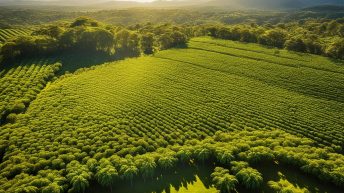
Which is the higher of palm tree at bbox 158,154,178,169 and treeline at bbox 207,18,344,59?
treeline at bbox 207,18,344,59

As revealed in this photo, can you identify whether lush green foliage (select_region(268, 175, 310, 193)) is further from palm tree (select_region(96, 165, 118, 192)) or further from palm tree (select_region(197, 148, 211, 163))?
palm tree (select_region(96, 165, 118, 192))

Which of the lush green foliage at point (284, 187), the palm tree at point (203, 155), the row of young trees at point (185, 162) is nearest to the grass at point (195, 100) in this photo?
the row of young trees at point (185, 162)

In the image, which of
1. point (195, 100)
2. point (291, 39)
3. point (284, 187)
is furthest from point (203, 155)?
point (291, 39)

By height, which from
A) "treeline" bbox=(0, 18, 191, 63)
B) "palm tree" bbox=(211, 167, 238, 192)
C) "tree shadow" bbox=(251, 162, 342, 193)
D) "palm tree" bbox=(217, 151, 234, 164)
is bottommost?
"tree shadow" bbox=(251, 162, 342, 193)

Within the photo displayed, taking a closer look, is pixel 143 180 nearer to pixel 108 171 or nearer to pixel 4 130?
pixel 108 171

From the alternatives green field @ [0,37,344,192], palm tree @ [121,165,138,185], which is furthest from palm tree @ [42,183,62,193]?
palm tree @ [121,165,138,185]

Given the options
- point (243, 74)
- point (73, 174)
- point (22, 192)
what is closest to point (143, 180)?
point (73, 174)

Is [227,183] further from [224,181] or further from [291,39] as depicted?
[291,39]
